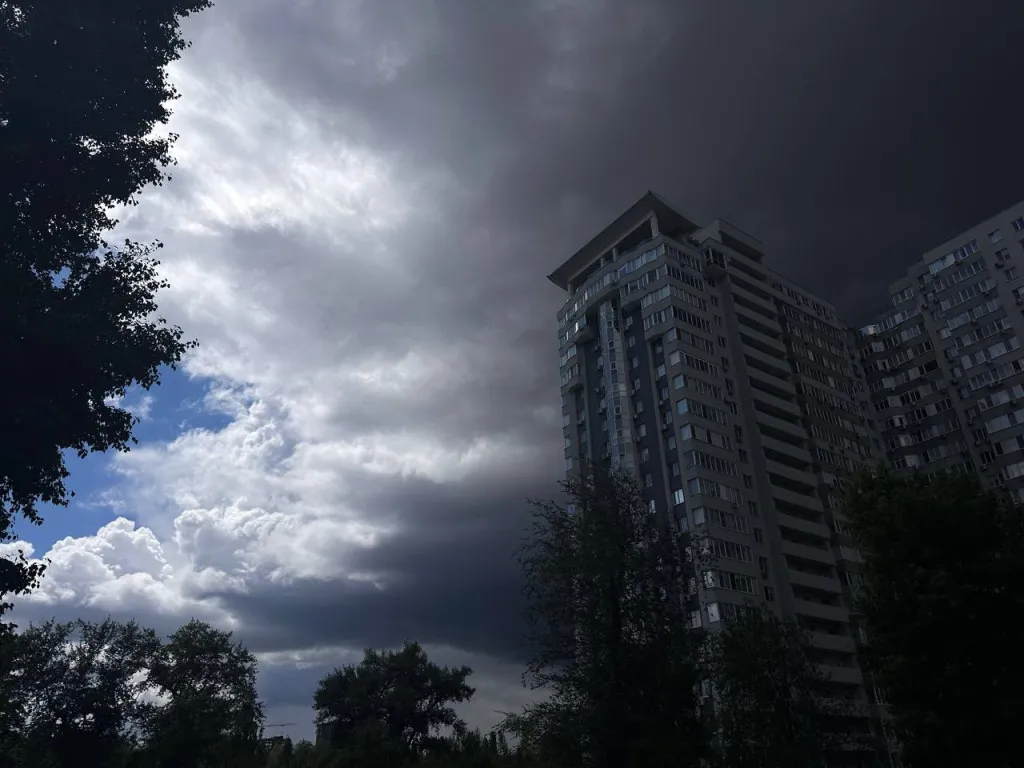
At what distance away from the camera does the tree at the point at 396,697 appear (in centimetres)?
8600

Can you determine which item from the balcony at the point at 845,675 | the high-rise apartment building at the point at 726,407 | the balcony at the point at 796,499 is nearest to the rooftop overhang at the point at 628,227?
the high-rise apartment building at the point at 726,407

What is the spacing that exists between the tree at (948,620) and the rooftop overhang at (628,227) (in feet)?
201

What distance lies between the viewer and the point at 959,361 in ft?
290

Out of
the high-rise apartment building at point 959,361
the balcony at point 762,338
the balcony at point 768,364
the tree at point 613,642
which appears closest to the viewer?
the tree at point 613,642

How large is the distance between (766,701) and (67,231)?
37213 mm

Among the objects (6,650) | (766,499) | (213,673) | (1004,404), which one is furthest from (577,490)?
(1004,404)

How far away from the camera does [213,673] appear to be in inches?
2805

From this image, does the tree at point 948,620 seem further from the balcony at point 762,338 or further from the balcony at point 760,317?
the balcony at point 760,317

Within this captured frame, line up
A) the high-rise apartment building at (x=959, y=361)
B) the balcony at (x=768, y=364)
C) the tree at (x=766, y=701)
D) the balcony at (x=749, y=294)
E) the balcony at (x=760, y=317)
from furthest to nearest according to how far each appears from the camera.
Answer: the balcony at (x=749, y=294) → the balcony at (x=760, y=317) → the balcony at (x=768, y=364) → the high-rise apartment building at (x=959, y=361) → the tree at (x=766, y=701)

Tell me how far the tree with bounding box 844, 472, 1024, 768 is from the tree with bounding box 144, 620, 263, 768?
4875cm

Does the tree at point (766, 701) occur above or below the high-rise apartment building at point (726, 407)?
below

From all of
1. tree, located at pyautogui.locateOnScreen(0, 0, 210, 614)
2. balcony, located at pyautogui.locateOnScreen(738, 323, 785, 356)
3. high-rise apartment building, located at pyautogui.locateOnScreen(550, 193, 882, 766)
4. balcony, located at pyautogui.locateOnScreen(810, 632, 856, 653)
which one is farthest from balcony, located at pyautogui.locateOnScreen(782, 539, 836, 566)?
tree, located at pyautogui.locateOnScreen(0, 0, 210, 614)

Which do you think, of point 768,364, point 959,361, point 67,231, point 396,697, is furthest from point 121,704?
point 959,361

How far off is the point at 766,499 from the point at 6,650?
72.0m
